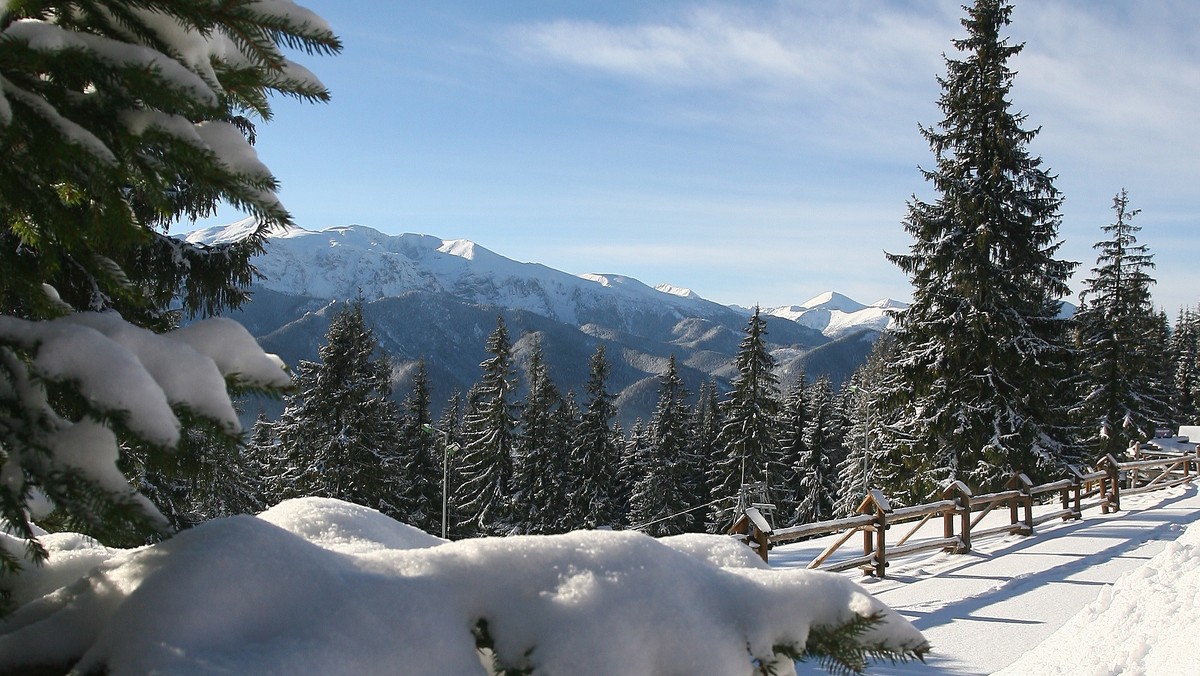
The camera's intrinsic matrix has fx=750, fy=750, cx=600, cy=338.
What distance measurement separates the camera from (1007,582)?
10.4 metres

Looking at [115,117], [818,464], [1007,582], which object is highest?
[115,117]

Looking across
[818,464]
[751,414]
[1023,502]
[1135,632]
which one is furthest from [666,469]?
[1135,632]

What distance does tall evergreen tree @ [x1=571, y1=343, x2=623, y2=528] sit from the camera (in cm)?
3669

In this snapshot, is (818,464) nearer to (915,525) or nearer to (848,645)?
(915,525)

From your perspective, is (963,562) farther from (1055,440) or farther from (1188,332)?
(1188,332)

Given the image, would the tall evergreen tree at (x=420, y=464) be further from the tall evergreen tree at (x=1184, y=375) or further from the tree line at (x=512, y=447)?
the tall evergreen tree at (x=1184, y=375)

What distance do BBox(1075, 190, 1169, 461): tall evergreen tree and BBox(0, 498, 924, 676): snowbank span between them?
3757 cm

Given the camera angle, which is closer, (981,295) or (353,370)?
(981,295)

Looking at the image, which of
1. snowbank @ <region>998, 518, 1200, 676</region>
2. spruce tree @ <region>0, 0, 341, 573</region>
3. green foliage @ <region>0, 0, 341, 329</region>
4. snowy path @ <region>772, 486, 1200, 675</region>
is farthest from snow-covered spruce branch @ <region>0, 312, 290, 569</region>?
snowbank @ <region>998, 518, 1200, 676</region>

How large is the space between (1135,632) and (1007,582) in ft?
13.0

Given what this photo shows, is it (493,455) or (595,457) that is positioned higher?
(493,455)

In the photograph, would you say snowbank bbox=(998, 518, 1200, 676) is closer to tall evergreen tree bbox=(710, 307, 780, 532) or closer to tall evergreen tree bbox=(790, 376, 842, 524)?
tall evergreen tree bbox=(710, 307, 780, 532)

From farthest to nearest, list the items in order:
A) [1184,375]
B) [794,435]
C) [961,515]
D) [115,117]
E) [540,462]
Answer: [1184,375]
[794,435]
[540,462]
[961,515]
[115,117]

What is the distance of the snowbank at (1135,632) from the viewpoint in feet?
19.2
